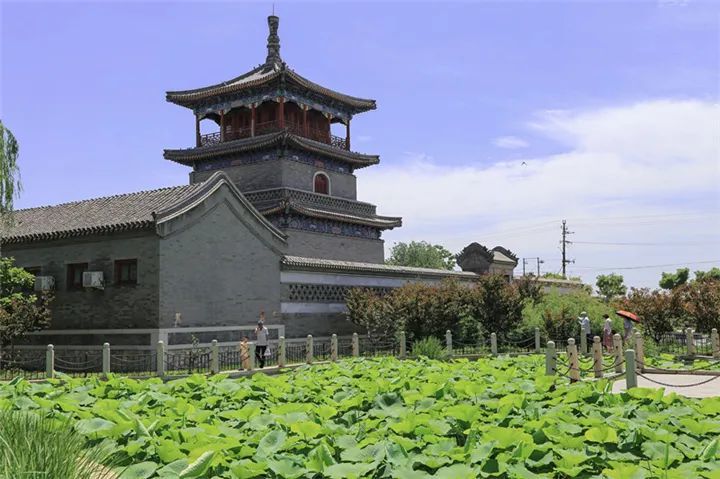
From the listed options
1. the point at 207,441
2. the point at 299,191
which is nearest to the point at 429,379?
the point at 207,441

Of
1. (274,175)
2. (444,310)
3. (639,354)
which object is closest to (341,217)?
(274,175)

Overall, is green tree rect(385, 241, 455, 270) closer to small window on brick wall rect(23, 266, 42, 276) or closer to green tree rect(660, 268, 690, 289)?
green tree rect(660, 268, 690, 289)


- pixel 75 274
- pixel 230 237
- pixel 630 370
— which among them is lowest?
pixel 630 370

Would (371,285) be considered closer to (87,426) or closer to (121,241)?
(121,241)

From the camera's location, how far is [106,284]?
1959 cm

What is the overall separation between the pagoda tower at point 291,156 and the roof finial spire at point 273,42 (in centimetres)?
8

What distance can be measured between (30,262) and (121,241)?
4.07m

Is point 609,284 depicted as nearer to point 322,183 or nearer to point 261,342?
point 322,183

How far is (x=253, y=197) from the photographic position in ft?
98.1

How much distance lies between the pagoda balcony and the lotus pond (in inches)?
929

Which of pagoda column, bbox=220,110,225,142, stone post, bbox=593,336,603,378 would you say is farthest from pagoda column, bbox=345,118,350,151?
stone post, bbox=593,336,603,378

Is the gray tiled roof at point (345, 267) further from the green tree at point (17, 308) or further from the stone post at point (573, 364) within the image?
the stone post at point (573, 364)

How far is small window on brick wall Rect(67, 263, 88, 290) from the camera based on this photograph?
2040cm

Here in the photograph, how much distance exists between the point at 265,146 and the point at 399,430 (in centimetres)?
2586
